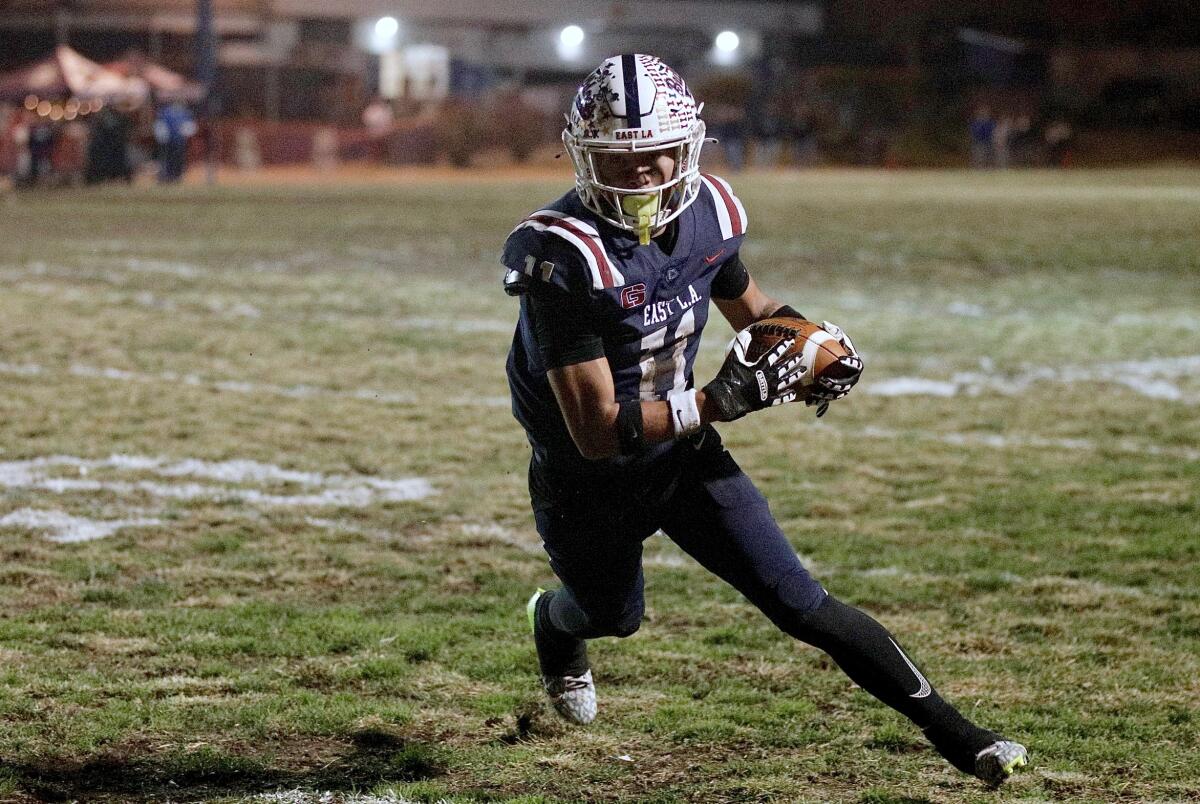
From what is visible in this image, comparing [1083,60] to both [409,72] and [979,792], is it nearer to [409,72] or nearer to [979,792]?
[409,72]

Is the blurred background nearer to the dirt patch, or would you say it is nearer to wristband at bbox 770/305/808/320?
the dirt patch

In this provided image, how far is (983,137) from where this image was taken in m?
44.4

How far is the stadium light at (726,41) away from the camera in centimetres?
5703

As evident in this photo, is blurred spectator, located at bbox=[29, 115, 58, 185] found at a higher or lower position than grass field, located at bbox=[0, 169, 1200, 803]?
higher

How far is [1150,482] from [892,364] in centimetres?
325

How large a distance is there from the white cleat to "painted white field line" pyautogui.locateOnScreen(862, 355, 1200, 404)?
5566 millimetres

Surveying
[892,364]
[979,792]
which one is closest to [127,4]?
[892,364]

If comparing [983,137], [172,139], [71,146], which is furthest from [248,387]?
[983,137]

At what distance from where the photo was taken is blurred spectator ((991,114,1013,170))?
1737 inches

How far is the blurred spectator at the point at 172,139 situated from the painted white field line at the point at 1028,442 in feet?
82.6

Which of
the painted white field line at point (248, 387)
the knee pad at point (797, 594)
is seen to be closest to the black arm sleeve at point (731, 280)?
the knee pad at point (797, 594)

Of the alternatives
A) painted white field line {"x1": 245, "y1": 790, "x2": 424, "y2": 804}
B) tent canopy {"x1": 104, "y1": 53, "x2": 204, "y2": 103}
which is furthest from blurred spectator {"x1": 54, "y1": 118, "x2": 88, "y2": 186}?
painted white field line {"x1": 245, "y1": 790, "x2": 424, "y2": 804}

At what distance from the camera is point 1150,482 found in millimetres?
7598

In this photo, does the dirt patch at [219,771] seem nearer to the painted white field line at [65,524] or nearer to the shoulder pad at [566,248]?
the shoulder pad at [566,248]
